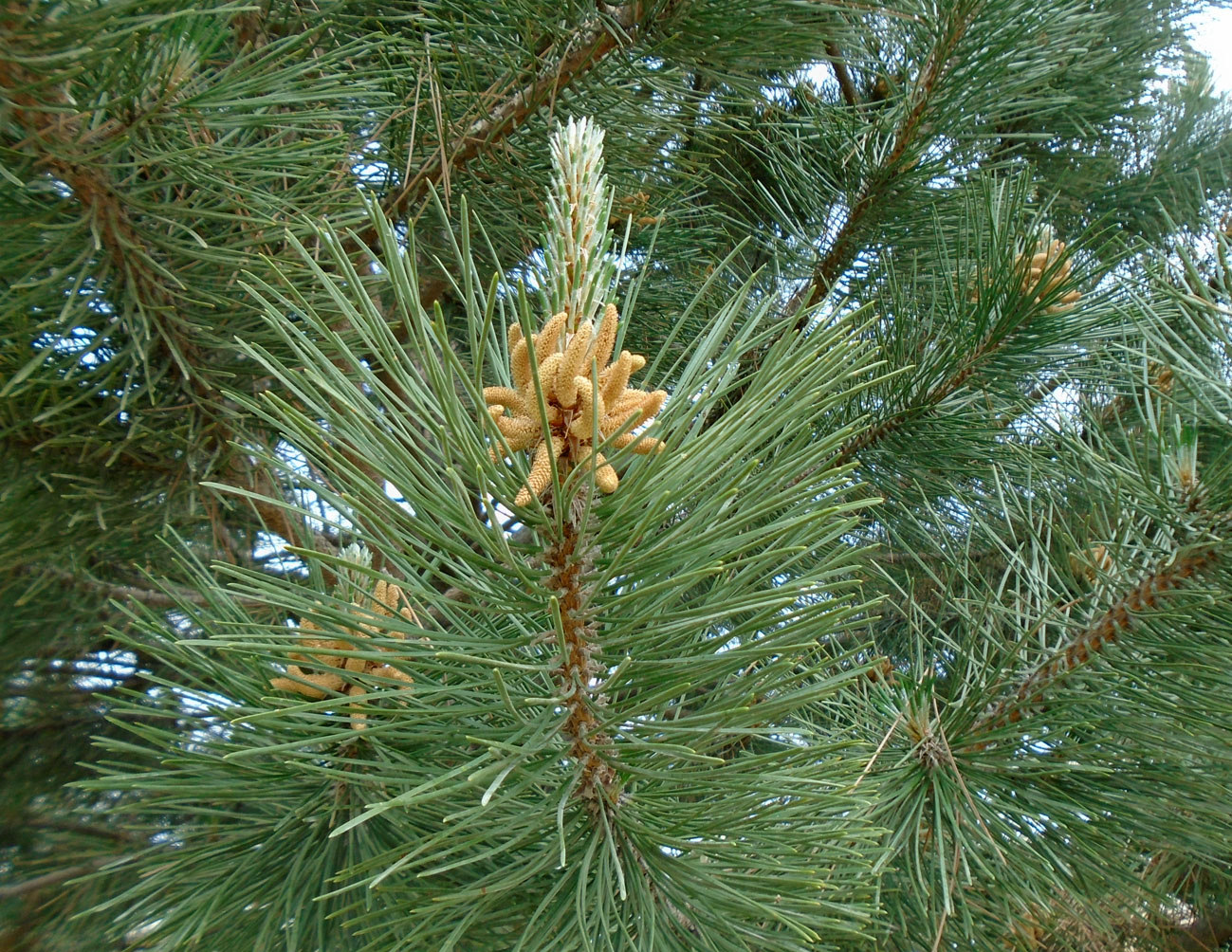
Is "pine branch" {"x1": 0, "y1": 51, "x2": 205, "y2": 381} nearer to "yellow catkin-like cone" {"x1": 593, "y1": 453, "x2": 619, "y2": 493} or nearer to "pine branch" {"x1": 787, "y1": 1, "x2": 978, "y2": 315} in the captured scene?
"yellow catkin-like cone" {"x1": 593, "y1": 453, "x2": 619, "y2": 493}

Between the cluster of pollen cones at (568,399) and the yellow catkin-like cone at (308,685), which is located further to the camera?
the yellow catkin-like cone at (308,685)

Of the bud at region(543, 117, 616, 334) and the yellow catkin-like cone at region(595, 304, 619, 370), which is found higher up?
the bud at region(543, 117, 616, 334)

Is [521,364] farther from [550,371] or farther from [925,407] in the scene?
[925,407]

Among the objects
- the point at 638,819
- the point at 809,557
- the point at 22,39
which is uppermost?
the point at 22,39

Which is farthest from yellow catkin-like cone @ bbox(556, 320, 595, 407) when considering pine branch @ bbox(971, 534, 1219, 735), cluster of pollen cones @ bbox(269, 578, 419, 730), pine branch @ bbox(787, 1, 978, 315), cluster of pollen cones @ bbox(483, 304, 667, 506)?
pine branch @ bbox(787, 1, 978, 315)

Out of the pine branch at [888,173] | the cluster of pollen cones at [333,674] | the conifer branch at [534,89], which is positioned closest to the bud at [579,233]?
the cluster of pollen cones at [333,674]

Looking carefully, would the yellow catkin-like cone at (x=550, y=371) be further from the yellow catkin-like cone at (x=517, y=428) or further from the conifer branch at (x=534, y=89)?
the conifer branch at (x=534, y=89)

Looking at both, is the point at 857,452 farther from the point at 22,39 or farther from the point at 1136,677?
the point at 22,39

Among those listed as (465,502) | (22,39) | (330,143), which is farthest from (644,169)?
(465,502)

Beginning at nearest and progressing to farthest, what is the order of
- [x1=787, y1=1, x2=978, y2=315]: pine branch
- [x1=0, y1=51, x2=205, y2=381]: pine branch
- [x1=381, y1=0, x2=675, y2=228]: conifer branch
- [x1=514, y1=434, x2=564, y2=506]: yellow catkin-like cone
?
1. [x1=514, y1=434, x2=564, y2=506]: yellow catkin-like cone
2. [x1=0, y1=51, x2=205, y2=381]: pine branch
3. [x1=381, y1=0, x2=675, y2=228]: conifer branch
4. [x1=787, y1=1, x2=978, y2=315]: pine branch
